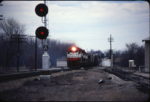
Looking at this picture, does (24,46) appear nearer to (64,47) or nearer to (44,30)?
(64,47)

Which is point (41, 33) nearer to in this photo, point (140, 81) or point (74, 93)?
point (74, 93)

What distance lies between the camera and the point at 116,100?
A: 1034cm

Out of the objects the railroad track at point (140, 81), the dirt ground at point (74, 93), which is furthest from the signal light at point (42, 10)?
the railroad track at point (140, 81)

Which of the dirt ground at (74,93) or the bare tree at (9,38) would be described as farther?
the bare tree at (9,38)

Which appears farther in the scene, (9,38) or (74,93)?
(9,38)

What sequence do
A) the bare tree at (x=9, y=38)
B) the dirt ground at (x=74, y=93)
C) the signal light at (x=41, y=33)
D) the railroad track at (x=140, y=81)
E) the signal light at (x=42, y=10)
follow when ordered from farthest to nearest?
the bare tree at (x=9, y=38), the railroad track at (x=140, y=81), the dirt ground at (x=74, y=93), the signal light at (x=41, y=33), the signal light at (x=42, y=10)

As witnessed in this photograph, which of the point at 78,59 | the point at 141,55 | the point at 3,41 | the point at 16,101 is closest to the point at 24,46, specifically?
the point at 3,41

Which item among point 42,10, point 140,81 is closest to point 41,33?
point 42,10

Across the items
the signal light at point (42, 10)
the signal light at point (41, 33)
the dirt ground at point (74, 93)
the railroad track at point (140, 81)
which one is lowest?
the railroad track at point (140, 81)

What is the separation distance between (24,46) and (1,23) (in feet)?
45.0

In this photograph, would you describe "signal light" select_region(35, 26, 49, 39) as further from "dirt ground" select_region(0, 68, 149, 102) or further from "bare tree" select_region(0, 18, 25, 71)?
"bare tree" select_region(0, 18, 25, 71)

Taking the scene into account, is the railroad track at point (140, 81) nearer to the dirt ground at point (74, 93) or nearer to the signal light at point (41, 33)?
the dirt ground at point (74, 93)

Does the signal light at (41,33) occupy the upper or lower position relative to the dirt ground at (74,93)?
upper

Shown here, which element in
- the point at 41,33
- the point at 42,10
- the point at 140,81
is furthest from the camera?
the point at 140,81
